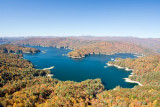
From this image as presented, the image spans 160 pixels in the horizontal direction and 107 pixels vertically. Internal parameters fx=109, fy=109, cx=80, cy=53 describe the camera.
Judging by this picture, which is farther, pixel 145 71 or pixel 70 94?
pixel 145 71

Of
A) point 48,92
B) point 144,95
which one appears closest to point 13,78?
point 48,92

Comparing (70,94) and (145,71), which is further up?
A: (70,94)

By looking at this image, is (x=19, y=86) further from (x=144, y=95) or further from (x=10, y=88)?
(x=144, y=95)

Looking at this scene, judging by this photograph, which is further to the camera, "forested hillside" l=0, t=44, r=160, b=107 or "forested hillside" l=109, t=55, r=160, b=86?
"forested hillside" l=109, t=55, r=160, b=86

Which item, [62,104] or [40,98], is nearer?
[62,104]

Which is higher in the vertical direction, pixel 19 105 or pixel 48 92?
pixel 19 105

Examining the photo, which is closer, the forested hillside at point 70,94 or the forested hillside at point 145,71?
the forested hillside at point 70,94

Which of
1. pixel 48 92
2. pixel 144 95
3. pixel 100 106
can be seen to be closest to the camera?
pixel 100 106

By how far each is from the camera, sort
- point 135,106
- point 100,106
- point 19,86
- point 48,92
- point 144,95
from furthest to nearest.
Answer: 1. point 19,86
2. point 48,92
3. point 144,95
4. point 100,106
5. point 135,106

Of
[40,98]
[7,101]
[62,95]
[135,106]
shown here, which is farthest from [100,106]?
[7,101]
